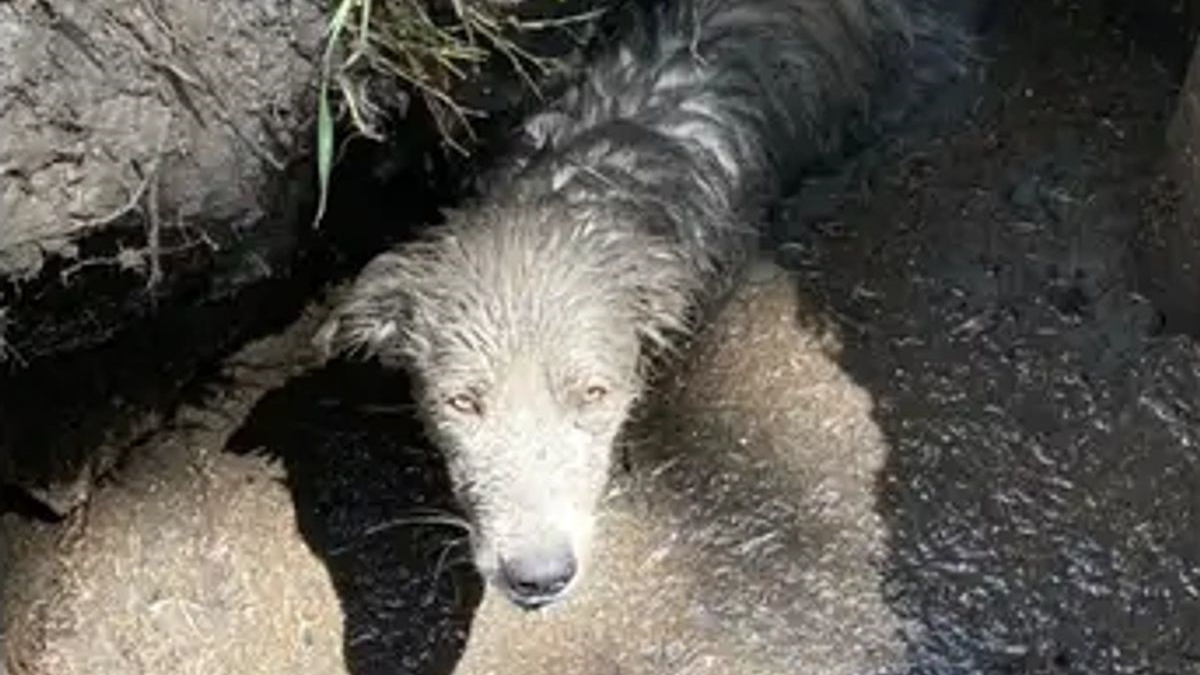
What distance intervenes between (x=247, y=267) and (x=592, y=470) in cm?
91

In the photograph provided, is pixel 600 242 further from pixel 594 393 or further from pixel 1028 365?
pixel 1028 365

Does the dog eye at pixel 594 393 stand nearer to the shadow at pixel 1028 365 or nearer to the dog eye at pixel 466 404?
the dog eye at pixel 466 404

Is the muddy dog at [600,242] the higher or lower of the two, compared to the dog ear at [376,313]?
lower

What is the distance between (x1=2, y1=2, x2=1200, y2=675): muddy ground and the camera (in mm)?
5367

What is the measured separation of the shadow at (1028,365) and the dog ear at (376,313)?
3.71ft

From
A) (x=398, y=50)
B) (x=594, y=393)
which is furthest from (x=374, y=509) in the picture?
(x=398, y=50)

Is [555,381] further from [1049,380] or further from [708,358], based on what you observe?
[1049,380]

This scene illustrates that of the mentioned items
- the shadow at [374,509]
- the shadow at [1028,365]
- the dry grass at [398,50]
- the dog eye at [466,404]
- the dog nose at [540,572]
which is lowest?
the shadow at [1028,365]

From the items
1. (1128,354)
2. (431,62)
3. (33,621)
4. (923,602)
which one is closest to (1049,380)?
(1128,354)

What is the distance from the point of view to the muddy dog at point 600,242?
16.3 ft

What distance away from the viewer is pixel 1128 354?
18.7 ft

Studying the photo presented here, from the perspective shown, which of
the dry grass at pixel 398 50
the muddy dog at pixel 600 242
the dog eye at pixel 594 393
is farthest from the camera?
the dog eye at pixel 594 393

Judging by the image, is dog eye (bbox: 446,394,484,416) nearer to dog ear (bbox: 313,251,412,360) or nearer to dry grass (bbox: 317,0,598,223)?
dog ear (bbox: 313,251,412,360)

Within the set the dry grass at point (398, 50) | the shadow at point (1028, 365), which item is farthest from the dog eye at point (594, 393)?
the shadow at point (1028, 365)
